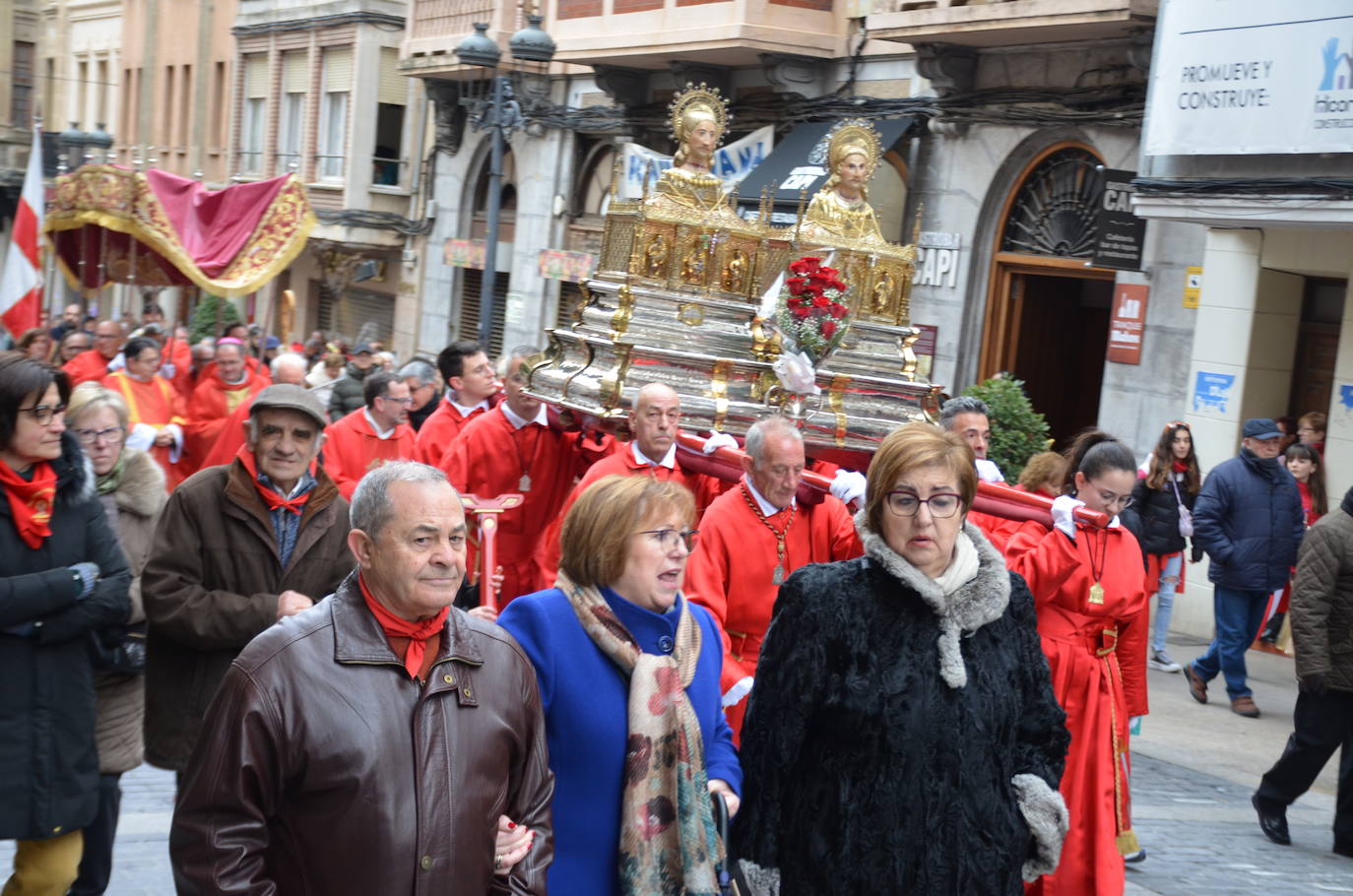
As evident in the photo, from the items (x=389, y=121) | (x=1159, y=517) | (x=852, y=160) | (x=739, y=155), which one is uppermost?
(x=389, y=121)

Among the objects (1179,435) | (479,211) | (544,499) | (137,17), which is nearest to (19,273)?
(544,499)

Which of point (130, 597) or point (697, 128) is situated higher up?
point (697, 128)

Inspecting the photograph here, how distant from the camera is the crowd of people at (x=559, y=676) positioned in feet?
10.3

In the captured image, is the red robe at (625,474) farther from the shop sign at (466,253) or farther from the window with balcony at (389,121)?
the window with balcony at (389,121)

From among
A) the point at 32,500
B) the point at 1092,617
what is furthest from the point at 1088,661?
the point at 32,500

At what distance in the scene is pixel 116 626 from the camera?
479 centimetres

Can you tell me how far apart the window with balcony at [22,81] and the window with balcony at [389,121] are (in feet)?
75.0

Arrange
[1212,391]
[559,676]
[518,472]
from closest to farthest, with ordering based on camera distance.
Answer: [559,676]
[518,472]
[1212,391]

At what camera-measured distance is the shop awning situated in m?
17.5

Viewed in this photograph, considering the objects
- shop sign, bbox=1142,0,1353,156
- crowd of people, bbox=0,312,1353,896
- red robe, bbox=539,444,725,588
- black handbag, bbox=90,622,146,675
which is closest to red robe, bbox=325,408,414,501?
red robe, bbox=539,444,725,588

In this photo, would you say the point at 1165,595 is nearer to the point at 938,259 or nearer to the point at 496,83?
the point at 938,259

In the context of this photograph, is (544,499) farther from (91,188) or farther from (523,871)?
(91,188)

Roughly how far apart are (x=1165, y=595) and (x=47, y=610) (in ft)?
29.8

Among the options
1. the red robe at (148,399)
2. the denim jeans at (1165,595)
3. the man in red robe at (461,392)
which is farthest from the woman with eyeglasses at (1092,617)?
the red robe at (148,399)
